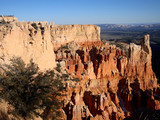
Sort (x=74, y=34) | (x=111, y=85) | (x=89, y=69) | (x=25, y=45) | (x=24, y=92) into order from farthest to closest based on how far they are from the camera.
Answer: (x=74, y=34) < (x=89, y=69) < (x=111, y=85) < (x=25, y=45) < (x=24, y=92)

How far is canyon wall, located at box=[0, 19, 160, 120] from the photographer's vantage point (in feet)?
38.1

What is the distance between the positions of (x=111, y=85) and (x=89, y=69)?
14.3 ft

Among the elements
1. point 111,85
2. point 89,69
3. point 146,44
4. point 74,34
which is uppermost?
point 74,34

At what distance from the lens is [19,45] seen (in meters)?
11.3

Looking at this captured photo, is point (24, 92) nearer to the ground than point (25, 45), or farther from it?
nearer to the ground

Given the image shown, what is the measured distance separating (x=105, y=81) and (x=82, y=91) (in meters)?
5.90

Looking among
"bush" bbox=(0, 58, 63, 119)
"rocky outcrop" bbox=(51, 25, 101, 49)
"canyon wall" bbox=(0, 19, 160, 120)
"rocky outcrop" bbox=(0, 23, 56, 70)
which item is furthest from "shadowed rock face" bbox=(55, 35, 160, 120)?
"bush" bbox=(0, 58, 63, 119)

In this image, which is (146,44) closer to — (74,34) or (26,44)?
(74,34)

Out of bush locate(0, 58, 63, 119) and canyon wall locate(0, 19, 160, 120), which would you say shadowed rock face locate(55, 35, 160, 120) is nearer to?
canyon wall locate(0, 19, 160, 120)

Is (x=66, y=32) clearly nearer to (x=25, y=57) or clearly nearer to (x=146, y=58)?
(x=146, y=58)

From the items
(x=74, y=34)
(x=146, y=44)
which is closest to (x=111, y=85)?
(x=146, y=44)

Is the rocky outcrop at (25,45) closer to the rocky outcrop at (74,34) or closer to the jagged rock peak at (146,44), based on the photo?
the rocky outcrop at (74,34)

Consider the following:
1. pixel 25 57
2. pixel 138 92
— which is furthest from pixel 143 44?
pixel 25 57

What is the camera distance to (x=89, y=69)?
72.8 ft
